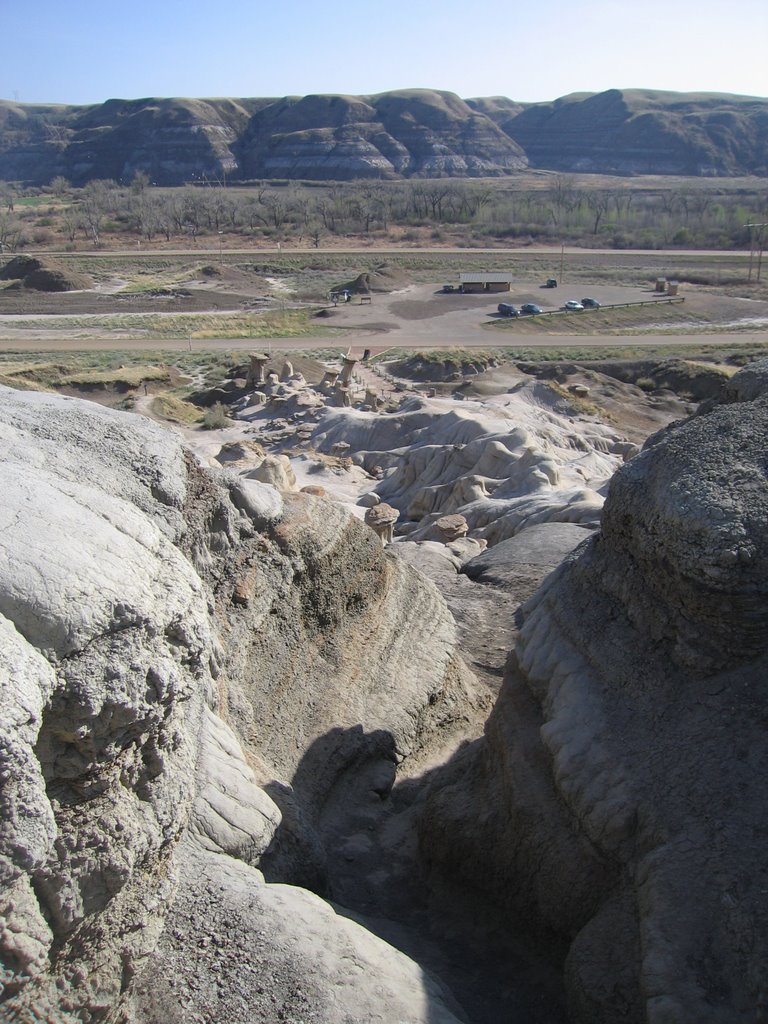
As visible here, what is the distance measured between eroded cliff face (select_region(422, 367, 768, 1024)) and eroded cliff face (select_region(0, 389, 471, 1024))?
1.14m

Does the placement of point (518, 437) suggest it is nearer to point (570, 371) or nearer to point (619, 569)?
point (619, 569)

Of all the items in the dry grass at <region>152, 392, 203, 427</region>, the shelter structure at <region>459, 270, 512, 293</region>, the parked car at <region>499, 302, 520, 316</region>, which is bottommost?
the dry grass at <region>152, 392, 203, 427</region>

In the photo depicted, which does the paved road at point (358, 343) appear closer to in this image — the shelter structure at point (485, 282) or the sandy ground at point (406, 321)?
the sandy ground at point (406, 321)

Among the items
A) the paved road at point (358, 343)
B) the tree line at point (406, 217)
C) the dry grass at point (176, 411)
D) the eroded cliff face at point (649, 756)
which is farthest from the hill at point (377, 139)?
the eroded cliff face at point (649, 756)

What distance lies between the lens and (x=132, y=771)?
4.41m

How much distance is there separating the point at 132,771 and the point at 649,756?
3121 millimetres

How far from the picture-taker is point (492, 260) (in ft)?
241

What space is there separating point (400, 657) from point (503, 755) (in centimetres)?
260

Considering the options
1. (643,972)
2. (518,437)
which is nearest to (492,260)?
(518,437)

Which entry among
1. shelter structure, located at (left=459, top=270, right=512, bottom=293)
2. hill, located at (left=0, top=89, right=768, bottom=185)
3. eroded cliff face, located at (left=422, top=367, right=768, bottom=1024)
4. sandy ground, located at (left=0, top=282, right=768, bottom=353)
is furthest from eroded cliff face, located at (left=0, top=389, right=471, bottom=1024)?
hill, located at (left=0, top=89, right=768, bottom=185)

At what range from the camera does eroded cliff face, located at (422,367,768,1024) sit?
16.3 ft

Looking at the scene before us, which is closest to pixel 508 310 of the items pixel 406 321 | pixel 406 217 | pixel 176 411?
pixel 406 321

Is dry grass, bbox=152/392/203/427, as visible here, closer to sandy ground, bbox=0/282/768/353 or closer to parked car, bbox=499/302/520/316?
sandy ground, bbox=0/282/768/353

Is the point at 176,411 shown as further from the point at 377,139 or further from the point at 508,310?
the point at 377,139
